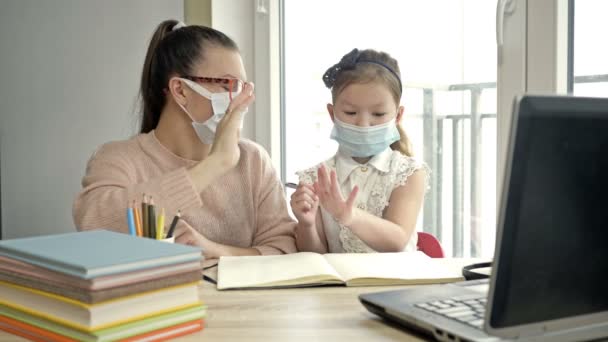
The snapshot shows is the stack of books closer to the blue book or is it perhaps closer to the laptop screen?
the blue book

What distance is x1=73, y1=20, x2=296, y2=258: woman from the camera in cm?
A: 144

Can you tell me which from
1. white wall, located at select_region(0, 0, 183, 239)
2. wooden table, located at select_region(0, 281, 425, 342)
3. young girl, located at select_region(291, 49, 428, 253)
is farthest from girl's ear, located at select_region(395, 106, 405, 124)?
white wall, located at select_region(0, 0, 183, 239)

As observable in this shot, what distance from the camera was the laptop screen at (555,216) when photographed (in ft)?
1.78

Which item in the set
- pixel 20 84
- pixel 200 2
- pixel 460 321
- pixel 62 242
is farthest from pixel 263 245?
pixel 20 84

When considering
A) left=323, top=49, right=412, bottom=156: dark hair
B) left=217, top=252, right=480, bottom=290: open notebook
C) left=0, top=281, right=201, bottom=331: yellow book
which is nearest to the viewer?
left=0, top=281, right=201, bottom=331: yellow book

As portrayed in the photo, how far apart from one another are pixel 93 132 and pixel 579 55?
1.81 meters

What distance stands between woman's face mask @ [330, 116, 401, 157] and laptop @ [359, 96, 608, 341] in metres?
0.91

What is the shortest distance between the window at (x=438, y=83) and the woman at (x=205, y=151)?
58cm

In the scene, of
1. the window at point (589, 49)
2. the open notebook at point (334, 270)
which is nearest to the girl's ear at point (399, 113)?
the window at point (589, 49)

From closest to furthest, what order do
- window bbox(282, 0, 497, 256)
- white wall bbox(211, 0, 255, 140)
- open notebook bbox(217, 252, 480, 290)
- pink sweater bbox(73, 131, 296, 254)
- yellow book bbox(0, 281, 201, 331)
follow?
1. yellow book bbox(0, 281, 201, 331)
2. open notebook bbox(217, 252, 480, 290)
3. pink sweater bbox(73, 131, 296, 254)
4. window bbox(282, 0, 497, 256)
5. white wall bbox(211, 0, 255, 140)

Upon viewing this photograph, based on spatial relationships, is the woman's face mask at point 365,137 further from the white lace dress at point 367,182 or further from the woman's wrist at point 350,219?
the woman's wrist at point 350,219

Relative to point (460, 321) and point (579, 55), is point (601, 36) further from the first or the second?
point (460, 321)

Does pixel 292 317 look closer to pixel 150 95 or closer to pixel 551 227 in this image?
pixel 551 227

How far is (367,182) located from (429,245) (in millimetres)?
227
